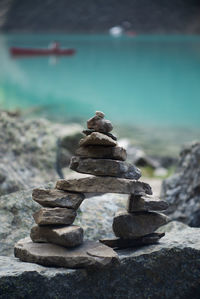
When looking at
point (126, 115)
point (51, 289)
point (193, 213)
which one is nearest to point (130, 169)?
point (51, 289)

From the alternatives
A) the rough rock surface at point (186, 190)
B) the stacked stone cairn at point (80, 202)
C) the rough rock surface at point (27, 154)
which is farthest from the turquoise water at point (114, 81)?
the stacked stone cairn at point (80, 202)

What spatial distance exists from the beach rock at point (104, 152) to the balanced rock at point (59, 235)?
72 cm

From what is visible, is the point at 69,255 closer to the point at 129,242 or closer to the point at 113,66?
the point at 129,242

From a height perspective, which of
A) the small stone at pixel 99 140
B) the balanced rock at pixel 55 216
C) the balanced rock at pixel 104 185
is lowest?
the balanced rock at pixel 55 216

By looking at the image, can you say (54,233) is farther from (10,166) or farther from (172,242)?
(10,166)

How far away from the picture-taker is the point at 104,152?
448 centimetres

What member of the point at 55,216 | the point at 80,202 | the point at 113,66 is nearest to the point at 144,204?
the point at 80,202

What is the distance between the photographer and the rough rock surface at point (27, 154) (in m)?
7.78

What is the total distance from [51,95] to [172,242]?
91.5 feet

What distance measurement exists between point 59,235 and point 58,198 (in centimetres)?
37

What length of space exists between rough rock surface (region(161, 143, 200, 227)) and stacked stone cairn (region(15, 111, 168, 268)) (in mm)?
3021

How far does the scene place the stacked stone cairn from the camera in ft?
13.9

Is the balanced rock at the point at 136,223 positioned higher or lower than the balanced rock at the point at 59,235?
higher

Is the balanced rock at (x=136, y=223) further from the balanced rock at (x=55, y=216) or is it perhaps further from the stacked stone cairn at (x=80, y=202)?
the balanced rock at (x=55, y=216)
